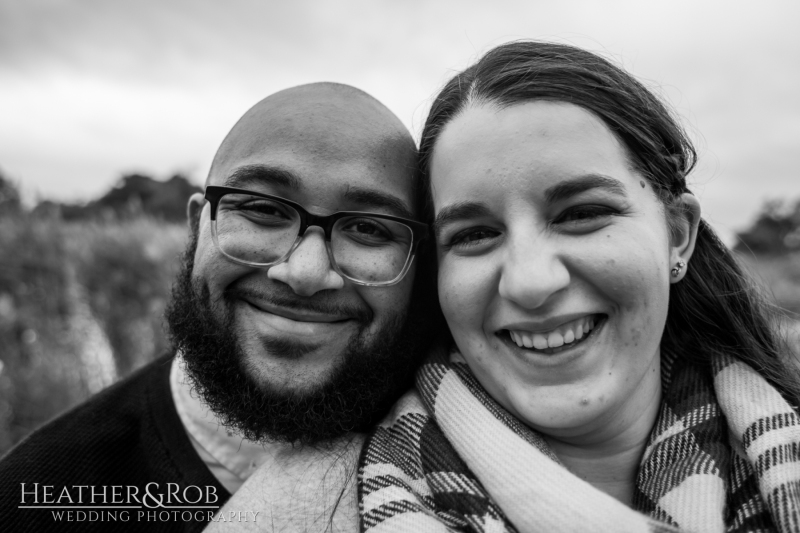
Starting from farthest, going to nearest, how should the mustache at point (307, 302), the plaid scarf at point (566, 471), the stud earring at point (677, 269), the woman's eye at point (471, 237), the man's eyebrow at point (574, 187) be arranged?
the mustache at point (307, 302) → the stud earring at point (677, 269) → the woman's eye at point (471, 237) → the man's eyebrow at point (574, 187) → the plaid scarf at point (566, 471)

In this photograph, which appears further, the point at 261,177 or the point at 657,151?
the point at 261,177

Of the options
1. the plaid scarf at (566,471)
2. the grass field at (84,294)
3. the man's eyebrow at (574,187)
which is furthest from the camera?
the grass field at (84,294)

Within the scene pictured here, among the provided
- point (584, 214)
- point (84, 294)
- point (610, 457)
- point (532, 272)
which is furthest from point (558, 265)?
point (84, 294)

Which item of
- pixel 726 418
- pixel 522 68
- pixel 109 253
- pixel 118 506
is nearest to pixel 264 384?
pixel 118 506

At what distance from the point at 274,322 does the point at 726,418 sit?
5.13ft

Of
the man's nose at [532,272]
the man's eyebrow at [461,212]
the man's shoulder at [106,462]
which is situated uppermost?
the man's eyebrow at [461,212]

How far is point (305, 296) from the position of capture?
2.09 meters

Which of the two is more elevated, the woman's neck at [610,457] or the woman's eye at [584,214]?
the woman's eye at [584,214]

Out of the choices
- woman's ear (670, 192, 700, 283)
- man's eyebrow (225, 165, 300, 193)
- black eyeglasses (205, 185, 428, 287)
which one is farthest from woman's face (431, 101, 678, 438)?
man's eyebrow (225, 165, 300, 193)

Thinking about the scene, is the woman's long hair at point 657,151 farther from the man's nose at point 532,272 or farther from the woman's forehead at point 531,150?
the man's nose at point 532,272

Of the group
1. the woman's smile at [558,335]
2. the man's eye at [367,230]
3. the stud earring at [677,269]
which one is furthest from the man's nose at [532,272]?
the man's eye at [367,230]

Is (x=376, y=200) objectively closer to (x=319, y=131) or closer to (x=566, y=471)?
(x=319, y=131)

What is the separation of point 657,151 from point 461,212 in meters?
0.70

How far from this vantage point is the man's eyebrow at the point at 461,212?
1818 millimetres
